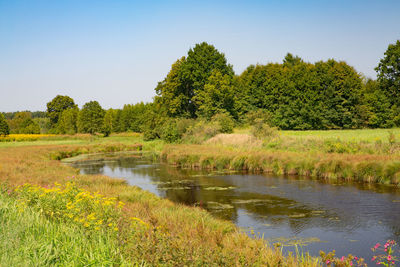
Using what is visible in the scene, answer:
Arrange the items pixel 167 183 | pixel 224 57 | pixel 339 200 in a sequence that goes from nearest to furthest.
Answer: pixel 339 200 → pixel 167 183 → pixel 224 57

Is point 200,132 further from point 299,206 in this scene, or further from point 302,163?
Answer: point 299,206

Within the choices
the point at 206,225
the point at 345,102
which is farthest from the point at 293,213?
the point at 345,102

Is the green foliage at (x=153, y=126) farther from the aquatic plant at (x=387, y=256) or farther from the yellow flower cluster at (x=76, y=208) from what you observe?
the aquatic plant at (x=387, y=256)

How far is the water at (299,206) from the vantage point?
28.9ft

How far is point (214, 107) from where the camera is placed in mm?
43094

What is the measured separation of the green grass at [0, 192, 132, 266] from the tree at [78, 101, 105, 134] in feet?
237

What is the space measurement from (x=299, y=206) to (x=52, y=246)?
901cm

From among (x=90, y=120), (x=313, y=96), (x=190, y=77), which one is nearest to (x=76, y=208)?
(x=190, y=77)

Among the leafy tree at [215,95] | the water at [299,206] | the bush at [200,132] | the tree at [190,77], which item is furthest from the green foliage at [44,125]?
the water at [299,206]

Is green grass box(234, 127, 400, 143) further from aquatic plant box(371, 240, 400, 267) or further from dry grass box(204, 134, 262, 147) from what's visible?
aquatic plant box(371, 240, 400, 267)

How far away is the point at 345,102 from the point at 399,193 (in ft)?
108

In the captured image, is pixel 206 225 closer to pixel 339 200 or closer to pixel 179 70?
pixel 339 200

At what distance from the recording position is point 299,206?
12250 mm

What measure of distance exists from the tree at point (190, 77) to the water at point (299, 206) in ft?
91.6
